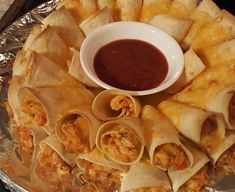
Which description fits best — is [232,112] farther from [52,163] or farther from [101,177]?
[52,163]

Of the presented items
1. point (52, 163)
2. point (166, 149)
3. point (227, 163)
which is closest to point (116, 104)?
point (166, 149)

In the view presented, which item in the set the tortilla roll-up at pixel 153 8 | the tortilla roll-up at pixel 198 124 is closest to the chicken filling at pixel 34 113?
the tortilla roll-up at pixel 198 124

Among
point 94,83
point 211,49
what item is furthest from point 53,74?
point 211,49

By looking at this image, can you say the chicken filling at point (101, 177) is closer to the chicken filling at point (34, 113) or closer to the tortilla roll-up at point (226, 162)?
the chicken filling at point (34, 113)

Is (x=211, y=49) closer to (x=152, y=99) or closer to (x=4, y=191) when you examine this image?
(x=152, y=99)

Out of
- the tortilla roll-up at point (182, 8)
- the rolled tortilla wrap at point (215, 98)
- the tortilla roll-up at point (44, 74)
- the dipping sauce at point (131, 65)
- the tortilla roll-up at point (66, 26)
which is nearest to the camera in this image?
the rolled tortilla wrap at point (215, 98)

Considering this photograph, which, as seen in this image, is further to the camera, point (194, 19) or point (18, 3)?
point (18, 3)
